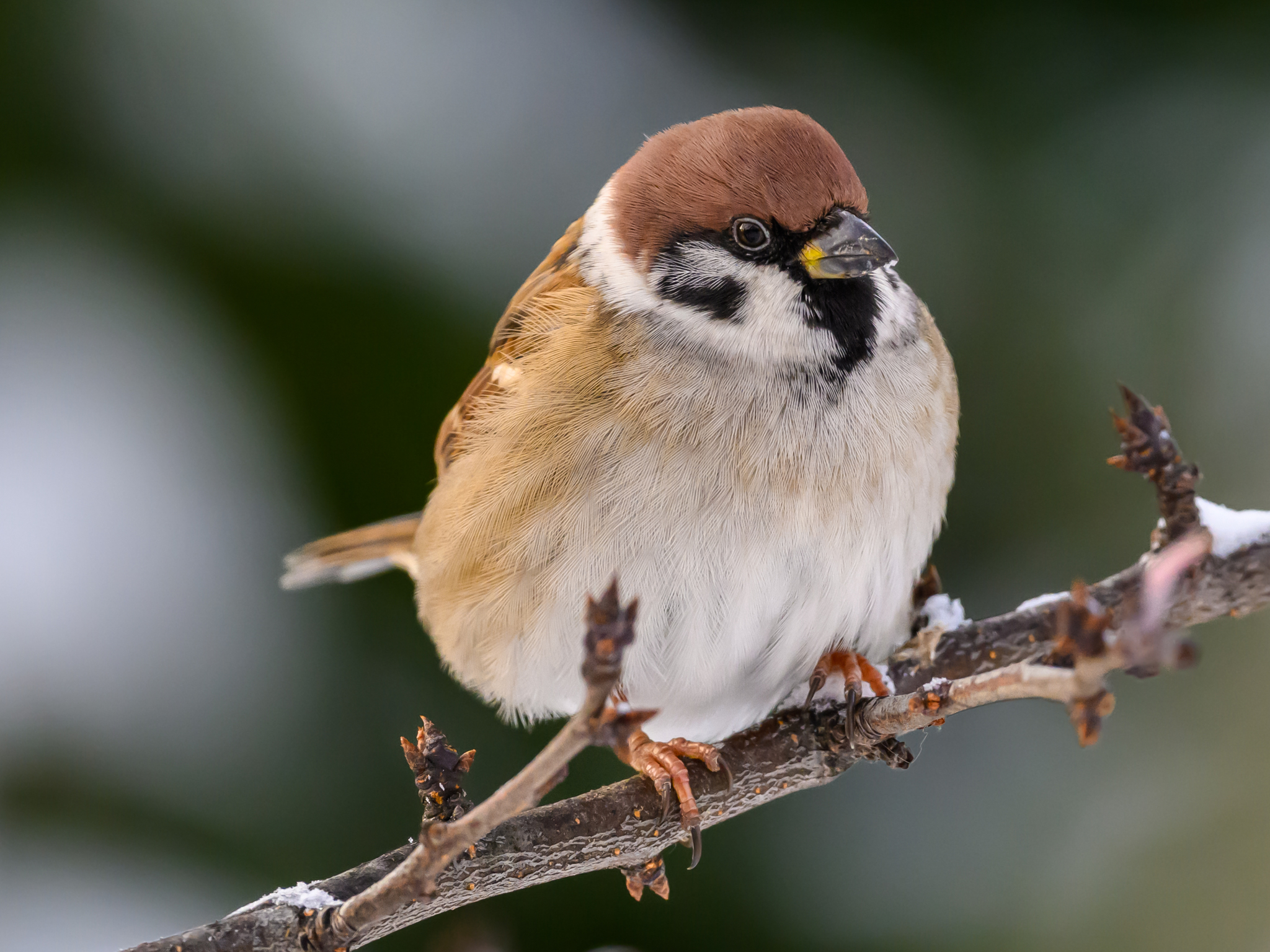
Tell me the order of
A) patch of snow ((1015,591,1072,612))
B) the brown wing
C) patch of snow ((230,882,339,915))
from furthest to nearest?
the brown wing, patch of snow ((1015,591,1072,612)), patch of snow ((230,882,339,915))

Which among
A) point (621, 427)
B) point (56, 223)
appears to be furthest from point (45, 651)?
point (621, 427)

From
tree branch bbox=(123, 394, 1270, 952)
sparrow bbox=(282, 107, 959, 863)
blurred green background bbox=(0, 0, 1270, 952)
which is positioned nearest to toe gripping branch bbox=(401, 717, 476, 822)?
tree branch bbox=(123, 394, 1270, 952)

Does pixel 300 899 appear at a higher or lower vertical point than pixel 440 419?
lower

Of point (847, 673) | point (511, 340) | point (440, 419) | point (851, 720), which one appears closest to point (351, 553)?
point (440, 419)

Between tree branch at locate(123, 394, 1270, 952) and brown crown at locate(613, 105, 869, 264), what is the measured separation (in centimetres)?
63

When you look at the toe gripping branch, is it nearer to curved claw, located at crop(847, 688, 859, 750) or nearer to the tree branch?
the tree branch

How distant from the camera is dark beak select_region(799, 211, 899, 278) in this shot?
5.24 feet

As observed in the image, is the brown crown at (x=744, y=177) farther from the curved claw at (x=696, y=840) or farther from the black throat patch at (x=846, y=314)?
the curved claw at (x=696, y=840)

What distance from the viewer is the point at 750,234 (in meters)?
1.69

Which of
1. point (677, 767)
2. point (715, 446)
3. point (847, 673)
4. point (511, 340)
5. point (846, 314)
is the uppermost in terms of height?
point (511, 340)

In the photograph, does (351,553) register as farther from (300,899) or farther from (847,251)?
(847,251)

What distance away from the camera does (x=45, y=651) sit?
7.22 ft

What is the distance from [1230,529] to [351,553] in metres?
1.66

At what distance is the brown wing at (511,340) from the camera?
1.95m
